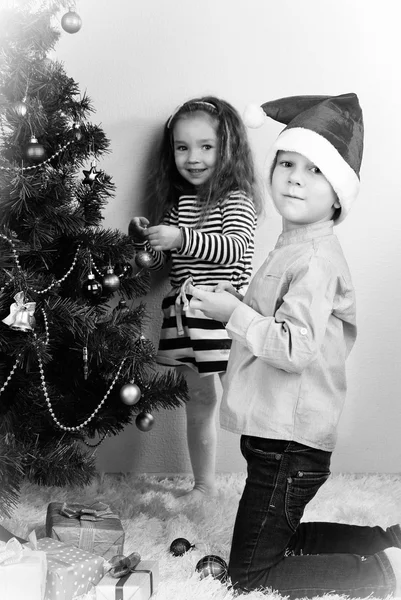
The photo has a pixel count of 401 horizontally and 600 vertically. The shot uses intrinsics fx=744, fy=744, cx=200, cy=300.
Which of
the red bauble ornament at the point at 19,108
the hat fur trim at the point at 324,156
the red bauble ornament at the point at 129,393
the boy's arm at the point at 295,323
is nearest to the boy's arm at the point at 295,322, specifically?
the boy's arm at the point at 295,323

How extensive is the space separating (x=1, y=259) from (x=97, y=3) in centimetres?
76

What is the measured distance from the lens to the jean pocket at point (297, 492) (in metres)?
1.18

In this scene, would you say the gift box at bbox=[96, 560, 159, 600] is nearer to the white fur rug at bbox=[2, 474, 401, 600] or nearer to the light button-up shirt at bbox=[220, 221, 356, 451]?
the white fur rug at bbox=[2, 474, 401, 600]

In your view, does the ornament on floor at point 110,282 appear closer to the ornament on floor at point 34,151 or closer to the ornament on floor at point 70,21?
the ornament on floor at point 34,151

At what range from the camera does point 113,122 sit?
5.75 feet

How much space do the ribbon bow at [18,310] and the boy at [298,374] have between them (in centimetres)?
28

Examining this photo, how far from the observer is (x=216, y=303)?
1213mm


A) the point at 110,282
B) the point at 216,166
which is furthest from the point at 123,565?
the point at 216,166

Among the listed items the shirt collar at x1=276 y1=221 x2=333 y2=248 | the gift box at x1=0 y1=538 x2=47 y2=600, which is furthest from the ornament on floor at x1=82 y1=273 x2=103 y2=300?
the gift box at x1=0 y1=538 x2=47 y2=600

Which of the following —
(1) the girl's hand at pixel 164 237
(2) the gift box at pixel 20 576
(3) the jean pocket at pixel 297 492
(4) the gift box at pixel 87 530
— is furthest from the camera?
(1) the girl's hand at pixel 164 237

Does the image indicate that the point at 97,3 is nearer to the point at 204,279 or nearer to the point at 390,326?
the point at 204,279

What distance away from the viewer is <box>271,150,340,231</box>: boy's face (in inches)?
46.8

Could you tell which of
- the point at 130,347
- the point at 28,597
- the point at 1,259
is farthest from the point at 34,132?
the point at 28,597

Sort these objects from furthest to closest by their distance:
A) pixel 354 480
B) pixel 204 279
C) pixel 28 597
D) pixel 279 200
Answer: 1. pixel 354 480
2. pixel 204 279
3. pixel 279 200
4. pixel 28 597
